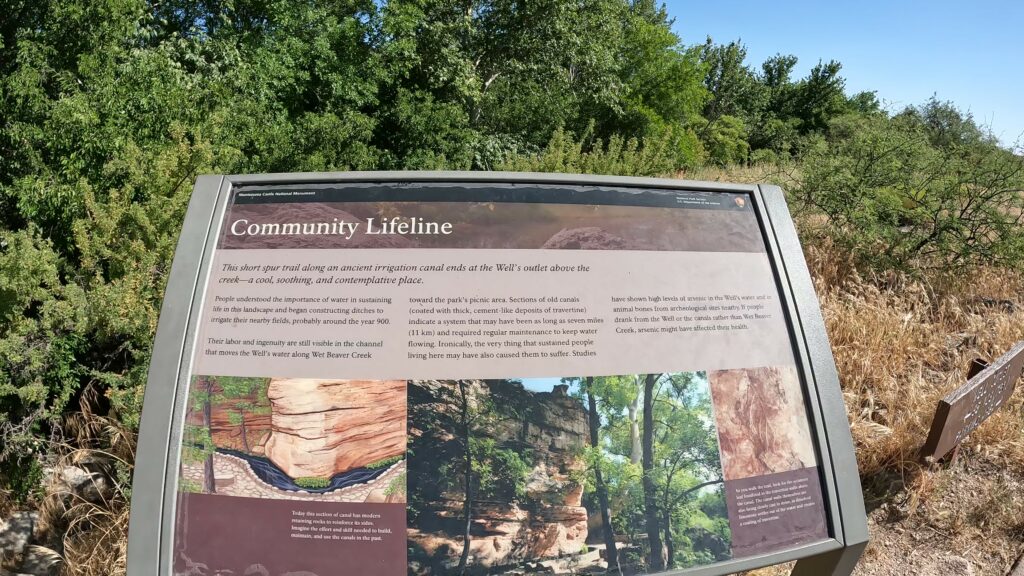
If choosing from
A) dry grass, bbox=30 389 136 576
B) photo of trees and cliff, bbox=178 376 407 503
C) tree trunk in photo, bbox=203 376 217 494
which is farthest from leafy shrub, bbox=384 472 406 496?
dry grass, bbox=30 389 136 576

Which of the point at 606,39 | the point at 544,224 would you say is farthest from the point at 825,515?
the point at 606,39

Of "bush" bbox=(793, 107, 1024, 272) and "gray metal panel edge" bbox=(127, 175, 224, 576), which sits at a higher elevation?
"bush" bbox=(793, 107, 1024, 272)

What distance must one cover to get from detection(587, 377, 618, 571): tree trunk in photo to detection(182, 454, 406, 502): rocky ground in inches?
20.2

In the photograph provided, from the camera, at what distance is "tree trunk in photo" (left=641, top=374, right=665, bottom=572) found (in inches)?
61.4

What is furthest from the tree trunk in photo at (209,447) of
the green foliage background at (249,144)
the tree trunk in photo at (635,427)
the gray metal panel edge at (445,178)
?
the green foliage background at (249,144)

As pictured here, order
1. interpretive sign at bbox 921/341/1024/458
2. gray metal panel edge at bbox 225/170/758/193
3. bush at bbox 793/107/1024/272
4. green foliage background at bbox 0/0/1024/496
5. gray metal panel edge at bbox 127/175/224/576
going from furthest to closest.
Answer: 1. bush at bbox 793/107/1024/272
2. green foliage background at bbox 0/0/1024/496
3. interpretive sign at bbox 921/341/1024/458
4. gray metal panel edge at bbox 225/170/758/193
5. gray metal panel edge at bbox 127/175/224/576

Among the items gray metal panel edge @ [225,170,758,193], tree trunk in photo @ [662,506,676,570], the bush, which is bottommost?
tree trunk in photo @ [662,506,676,570]

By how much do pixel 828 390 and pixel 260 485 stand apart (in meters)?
1.63

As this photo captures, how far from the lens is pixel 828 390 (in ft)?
5.82

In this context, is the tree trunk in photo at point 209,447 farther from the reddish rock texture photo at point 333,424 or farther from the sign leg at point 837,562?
the sign leg at point 837,562

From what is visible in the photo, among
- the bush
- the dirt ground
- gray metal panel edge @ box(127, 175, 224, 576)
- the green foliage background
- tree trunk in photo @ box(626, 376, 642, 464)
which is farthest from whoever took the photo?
the bush

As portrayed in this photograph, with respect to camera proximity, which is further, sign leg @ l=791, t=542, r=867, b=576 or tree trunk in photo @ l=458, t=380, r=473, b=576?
sign leg @ l=791, t=542, r=867, b=576

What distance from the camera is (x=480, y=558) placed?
58.6 inches

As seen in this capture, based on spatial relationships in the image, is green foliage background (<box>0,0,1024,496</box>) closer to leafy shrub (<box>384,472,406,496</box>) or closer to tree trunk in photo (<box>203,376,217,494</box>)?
tree trunk in photo (<box>203,376,217,494</box>)
